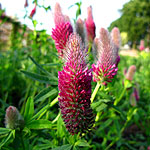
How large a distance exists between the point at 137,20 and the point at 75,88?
162 feet

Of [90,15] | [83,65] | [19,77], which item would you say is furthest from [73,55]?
[19,77]

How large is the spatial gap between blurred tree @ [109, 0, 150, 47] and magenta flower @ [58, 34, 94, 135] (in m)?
47.4

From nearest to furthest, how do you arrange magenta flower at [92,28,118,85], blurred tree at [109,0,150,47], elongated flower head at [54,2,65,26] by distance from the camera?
magenta flower at [92,28,118,85]
elongated flower head at [54,2,65,26]
blurred tree at [109,0,150,47]

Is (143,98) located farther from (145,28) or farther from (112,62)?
(145,28)

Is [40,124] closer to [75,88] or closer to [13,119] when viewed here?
[13,119]

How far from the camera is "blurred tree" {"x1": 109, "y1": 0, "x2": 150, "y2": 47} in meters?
44.4

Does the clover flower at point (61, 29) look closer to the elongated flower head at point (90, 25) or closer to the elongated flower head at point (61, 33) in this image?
the elongated flower head at point (61, 33)

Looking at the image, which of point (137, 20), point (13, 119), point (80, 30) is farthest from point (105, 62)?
point (137, 20)

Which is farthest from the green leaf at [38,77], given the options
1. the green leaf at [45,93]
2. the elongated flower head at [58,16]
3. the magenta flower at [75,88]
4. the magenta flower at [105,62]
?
the elongated flower head at [58,16]

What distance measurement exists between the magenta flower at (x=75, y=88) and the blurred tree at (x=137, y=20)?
155 feet

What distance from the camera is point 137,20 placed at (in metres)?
44.9

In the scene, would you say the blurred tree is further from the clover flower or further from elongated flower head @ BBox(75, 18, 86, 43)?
the clover flower

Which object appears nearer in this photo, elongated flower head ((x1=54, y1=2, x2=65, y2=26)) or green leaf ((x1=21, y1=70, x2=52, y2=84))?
green leaf ((x1=21, y1=70, x2=52, y2=84))

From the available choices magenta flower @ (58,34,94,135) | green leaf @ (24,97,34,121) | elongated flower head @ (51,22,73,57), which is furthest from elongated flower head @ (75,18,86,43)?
green leaf @ (24,97,34,121)
